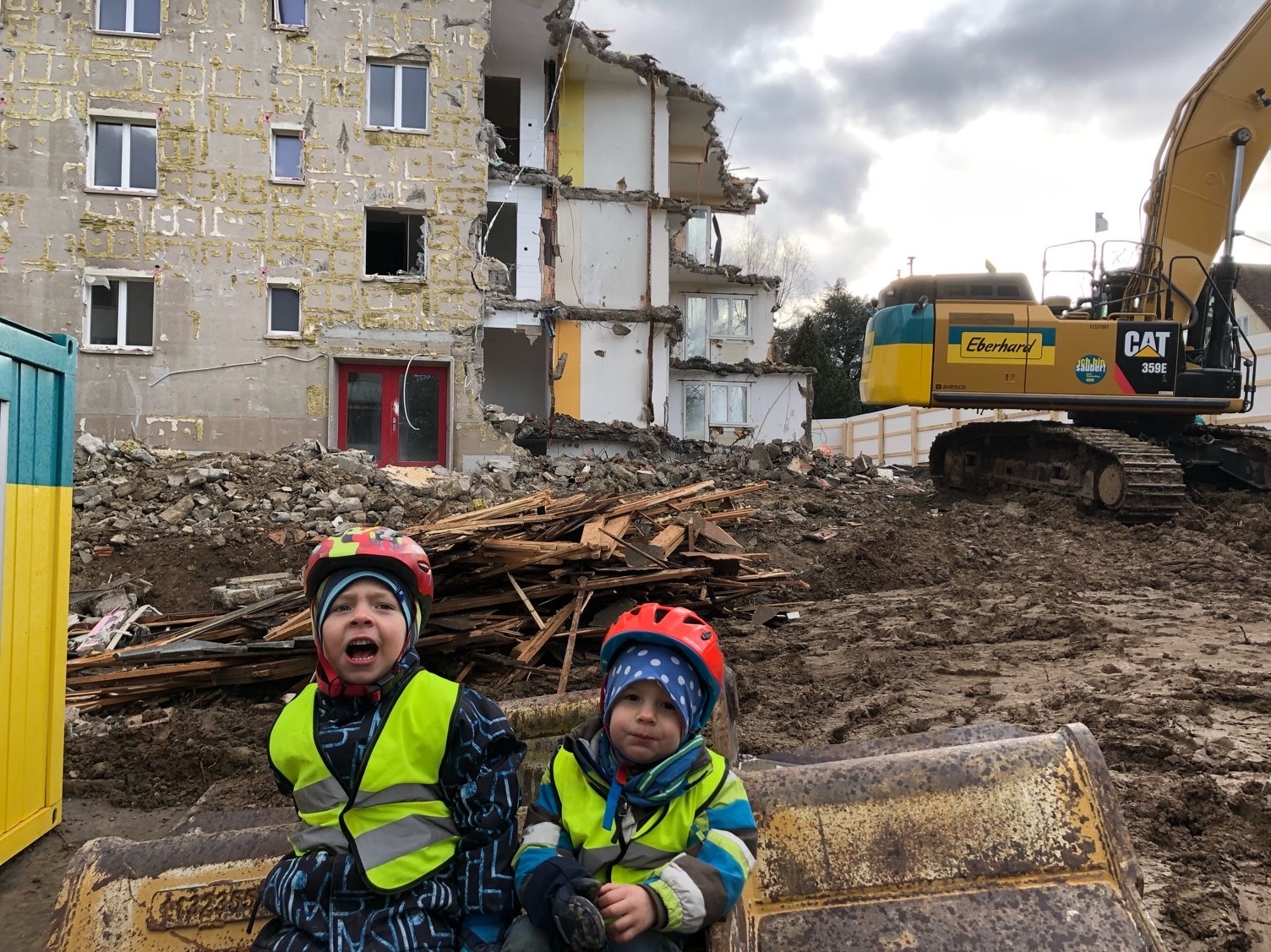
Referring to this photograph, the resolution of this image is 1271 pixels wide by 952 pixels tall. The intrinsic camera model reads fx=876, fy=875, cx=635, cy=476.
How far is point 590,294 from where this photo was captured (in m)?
22.5

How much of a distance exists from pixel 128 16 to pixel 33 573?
19.6 metres

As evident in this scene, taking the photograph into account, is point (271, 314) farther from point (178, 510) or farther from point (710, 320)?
point (710, 320)

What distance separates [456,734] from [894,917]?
1.31 metres

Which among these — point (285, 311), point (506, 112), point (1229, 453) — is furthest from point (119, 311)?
point (1229, 453)

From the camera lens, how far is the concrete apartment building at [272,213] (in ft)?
59.9

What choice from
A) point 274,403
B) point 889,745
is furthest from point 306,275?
point 889,745

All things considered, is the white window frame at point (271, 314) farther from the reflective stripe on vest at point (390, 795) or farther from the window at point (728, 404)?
the reflective stripe on vest at point (390, 795)

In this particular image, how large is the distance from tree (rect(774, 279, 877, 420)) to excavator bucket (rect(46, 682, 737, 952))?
34684 millimetres

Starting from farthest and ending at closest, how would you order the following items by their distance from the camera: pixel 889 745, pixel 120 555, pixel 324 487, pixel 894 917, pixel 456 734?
pixel 324 487
pixel 120 555
pixel 889 745
pixel 894 917
pixel 456 734

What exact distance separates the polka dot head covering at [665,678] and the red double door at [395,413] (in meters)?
17.8

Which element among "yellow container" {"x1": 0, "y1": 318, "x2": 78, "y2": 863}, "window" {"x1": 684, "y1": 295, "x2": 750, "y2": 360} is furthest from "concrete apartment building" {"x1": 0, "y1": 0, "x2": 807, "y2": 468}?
"yellow container" {"x1": 0, "y1": 318, "x2": 78, "y2": 863}

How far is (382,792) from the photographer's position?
82.4 inches

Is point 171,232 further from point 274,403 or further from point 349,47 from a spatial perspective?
point 349,47

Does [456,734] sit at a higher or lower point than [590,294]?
lower
